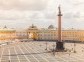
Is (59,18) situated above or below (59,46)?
above

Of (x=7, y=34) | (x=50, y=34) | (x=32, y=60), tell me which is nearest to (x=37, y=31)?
(x=50, y=34)

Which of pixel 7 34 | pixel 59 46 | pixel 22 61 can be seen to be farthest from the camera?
pixel 7 34

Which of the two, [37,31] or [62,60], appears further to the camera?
[37,31]

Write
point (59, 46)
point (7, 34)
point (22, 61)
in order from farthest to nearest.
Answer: point (7, 34) → point (59, 46) → point (22, 61)

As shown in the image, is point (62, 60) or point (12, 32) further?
point (12, 32)

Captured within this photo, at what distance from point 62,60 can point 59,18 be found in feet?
43.5

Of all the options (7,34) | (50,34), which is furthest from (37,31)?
(7,34)

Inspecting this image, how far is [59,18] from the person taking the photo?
45.2m

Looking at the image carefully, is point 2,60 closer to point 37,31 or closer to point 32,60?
point 32,60

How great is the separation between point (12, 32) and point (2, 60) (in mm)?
50823

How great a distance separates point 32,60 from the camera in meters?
33.3

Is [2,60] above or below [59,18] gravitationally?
below

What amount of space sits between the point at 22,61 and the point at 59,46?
12618mm

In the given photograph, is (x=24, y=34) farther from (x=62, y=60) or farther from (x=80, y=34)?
(x=62, y=60)
